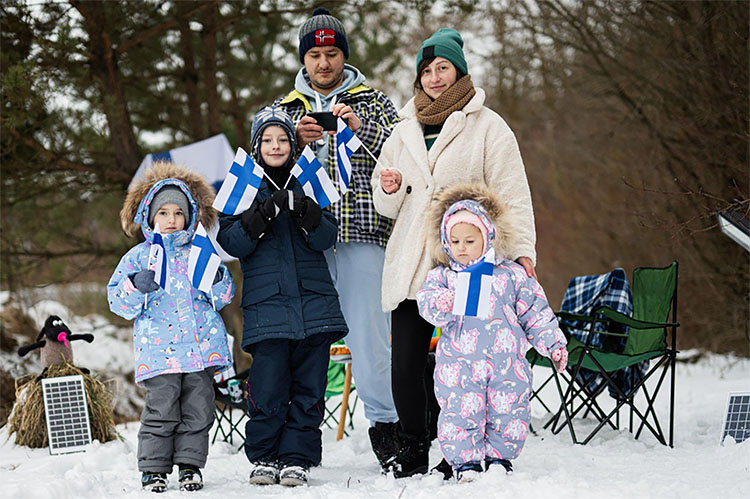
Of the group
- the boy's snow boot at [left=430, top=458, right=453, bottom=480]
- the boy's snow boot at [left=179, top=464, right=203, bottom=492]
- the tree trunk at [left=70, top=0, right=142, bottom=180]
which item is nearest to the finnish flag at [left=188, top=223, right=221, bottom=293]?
the boy's snow boot at [left=179, top=464, right=203, bottom=492]

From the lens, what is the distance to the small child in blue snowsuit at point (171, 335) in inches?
128

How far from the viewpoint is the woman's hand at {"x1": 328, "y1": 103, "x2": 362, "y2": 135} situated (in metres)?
3.45

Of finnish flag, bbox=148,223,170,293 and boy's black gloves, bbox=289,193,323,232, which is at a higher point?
boy's black gloves, bbox=289,193,323,232

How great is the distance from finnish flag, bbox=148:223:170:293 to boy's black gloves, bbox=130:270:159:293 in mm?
22

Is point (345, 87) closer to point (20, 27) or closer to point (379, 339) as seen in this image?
point (379, 339)

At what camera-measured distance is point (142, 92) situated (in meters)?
7.49

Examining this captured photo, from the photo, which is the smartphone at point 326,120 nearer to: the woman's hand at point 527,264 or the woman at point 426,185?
the woman at point 426,185

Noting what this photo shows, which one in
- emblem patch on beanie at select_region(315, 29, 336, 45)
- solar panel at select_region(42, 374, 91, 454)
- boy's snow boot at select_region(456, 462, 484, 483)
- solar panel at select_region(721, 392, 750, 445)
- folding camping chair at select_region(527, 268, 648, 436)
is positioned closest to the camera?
boy's snow boot at select_region(456, 462, 484, 483)

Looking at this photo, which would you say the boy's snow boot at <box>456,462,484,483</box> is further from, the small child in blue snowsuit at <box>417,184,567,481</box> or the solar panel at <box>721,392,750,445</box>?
the solar panel at <box>721,392,750,445</box>

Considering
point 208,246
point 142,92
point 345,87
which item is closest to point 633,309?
point 345,87

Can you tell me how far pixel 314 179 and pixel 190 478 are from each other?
1375 millimetres

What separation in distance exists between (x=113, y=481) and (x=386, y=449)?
1.21 m

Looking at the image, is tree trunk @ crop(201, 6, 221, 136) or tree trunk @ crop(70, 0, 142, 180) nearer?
tree trunk @ crop(70, 0, 142, 180)

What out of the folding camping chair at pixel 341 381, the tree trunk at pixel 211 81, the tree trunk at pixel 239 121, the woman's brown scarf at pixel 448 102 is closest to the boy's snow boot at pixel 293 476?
the folding camping chair at pixel 341 381
